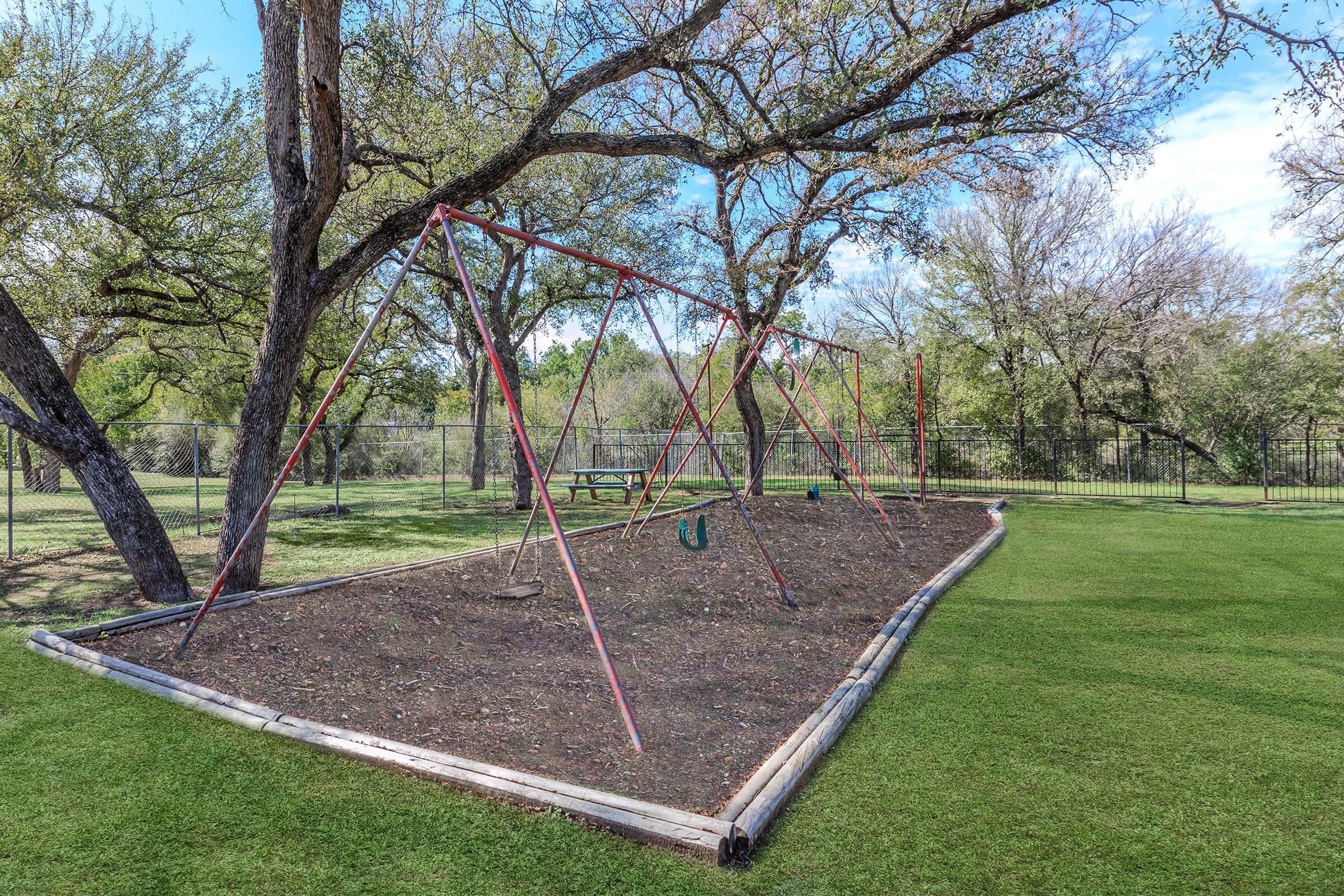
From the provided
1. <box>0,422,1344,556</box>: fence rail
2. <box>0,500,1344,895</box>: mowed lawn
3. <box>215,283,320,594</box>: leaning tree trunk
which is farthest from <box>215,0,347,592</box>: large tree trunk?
<box>0,422,1344,556</box>: fence rail

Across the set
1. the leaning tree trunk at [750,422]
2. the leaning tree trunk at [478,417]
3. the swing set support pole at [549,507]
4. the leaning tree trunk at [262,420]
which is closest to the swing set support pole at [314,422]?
the swing set support pole at [549,507]

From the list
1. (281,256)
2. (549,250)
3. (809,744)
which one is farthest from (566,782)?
(549,250)

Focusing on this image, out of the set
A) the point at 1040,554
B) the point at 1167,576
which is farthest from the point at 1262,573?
the point at 1040,554

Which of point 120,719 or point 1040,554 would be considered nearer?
point 120,719

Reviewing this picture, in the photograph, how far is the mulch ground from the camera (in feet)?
10.9

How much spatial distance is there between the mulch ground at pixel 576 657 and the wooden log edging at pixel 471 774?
7.0 inches

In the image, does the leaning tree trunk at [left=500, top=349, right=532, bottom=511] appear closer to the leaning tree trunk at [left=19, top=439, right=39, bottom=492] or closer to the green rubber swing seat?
the green rubber swing seat

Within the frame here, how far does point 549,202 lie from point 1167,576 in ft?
38.4

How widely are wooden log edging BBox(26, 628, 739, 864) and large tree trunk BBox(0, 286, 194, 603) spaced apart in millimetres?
1815

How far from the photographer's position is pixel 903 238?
10.5 m

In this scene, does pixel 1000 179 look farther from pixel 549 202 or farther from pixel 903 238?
pixel 549 202

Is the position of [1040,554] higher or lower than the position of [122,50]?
lower

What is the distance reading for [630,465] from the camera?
75.1 ft

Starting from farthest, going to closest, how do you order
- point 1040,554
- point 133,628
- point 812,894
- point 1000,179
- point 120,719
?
point 1000,179 → point 1040,554 → point 133,628 → point 120,719 → point 812,894
